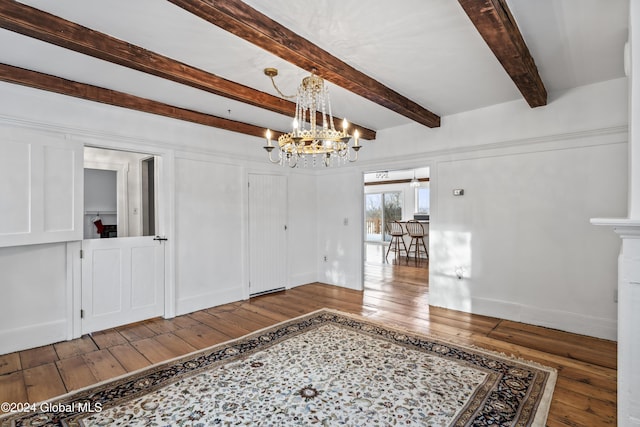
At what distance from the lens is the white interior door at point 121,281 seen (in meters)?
3.46

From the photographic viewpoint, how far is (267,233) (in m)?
5.10

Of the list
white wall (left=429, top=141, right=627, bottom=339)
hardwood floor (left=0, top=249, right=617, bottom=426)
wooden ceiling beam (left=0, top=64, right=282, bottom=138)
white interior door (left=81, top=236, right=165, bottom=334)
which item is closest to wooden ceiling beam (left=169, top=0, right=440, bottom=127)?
white wall (left=429, top=141, right=627, bottom=339)

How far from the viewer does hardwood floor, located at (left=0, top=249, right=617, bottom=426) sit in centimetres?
231

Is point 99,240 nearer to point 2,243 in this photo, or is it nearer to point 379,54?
point 2,243

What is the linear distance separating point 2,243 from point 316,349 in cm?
284

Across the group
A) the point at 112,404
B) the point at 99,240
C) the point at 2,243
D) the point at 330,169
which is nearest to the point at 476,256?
the point at 330,169

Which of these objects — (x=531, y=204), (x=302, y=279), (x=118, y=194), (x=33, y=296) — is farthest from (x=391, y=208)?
(x=33, y=296)

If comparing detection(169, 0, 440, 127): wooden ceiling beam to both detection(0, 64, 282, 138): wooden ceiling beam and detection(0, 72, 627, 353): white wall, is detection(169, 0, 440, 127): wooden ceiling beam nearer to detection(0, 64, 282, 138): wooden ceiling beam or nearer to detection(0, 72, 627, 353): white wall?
detection(0, 72, 627, 353): white wall

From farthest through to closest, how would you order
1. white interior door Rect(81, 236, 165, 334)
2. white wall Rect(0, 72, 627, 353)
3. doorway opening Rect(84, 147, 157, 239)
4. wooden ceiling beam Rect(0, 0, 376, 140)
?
1. doorway opening Rect(84, 147, 157, 239)
2. white interior door Rect(81, 236, 165, 334)
3. white wall Rect(0, 72, 627, 353)
4. wooden ceiling beam Rect(0, 0, 376, 140)

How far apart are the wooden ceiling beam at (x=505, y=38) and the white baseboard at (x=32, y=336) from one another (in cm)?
433

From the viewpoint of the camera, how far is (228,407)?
2129 millimetres

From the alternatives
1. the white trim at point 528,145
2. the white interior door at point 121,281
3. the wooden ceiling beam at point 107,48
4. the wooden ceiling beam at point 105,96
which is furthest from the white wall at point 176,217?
the white trim at point 528,145

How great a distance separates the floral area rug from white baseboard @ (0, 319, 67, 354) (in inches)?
49.9

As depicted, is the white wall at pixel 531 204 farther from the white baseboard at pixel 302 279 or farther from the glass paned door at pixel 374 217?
the glass paned door at pixel 374 217
